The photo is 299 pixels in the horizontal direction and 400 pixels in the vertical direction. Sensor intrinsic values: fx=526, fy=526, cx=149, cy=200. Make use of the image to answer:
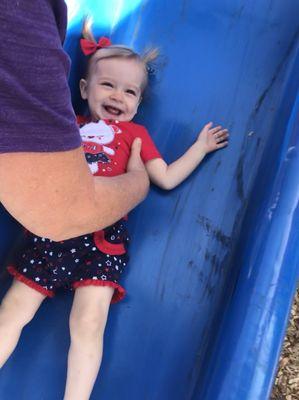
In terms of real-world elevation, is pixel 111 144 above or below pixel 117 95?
below

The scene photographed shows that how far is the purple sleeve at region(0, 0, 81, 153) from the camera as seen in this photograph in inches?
20.6

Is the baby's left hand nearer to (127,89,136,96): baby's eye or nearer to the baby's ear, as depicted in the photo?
(127,89,136,96): baby's eye

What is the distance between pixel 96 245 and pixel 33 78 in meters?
0.64

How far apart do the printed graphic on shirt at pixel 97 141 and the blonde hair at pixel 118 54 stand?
0.18m

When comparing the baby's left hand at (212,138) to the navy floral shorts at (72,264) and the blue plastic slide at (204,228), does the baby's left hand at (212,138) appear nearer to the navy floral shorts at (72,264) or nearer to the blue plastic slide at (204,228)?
the blue plastic slide at (204,228)

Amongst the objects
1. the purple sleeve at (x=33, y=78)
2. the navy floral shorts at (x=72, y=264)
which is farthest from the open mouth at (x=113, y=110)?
the purple sleeve at (x=33, y=78)

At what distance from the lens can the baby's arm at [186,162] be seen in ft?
4.30

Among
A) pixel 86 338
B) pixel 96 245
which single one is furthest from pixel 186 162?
pixel 86 338

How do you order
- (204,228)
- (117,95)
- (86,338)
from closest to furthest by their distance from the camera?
(86,338), (204,228), (117,95)

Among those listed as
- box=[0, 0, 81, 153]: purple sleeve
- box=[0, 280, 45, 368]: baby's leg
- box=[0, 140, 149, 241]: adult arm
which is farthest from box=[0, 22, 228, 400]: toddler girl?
box=[0, 0, 81, 153]: purple sleeve

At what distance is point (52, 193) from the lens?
0.64 meters

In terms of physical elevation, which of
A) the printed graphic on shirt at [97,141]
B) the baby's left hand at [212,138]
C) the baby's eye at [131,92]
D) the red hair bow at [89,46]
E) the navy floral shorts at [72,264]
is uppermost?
the red hair bow at [89,46]

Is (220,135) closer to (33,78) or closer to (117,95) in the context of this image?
(117,95)

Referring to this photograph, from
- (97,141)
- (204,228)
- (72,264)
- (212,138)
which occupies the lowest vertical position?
(72,264)
